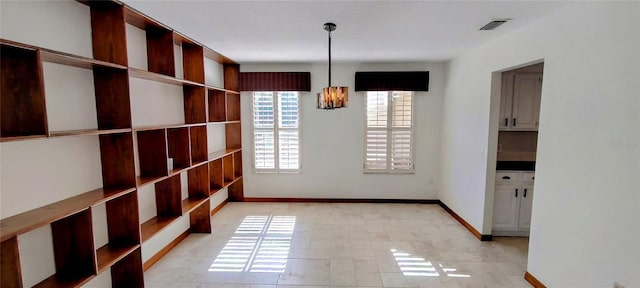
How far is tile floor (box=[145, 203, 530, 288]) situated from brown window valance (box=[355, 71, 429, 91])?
6.93ft

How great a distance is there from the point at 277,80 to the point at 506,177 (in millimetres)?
3678

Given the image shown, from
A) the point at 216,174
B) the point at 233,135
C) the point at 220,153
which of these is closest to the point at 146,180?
the point at 216,174

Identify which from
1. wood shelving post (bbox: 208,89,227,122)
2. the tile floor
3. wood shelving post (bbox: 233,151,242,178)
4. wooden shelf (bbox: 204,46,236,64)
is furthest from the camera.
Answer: wood shelving post (bbox: 233,151,242,178)

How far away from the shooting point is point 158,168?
2.75m

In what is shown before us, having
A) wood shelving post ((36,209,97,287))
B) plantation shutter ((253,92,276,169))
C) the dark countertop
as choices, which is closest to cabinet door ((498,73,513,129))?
the dark countertop

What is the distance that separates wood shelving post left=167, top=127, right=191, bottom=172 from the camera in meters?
3.14

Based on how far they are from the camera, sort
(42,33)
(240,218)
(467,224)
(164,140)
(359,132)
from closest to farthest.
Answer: (42,33)
(164,140)
(467,224)
(240,218)
(359,132)

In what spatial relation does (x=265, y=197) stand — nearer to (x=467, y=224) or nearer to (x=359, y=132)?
(x=359, y=132)

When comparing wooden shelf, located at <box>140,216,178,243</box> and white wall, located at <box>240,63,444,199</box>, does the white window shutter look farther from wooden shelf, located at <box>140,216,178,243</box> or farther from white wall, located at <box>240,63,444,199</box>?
wooden shelf, located at <box>140,216,178,243</box>

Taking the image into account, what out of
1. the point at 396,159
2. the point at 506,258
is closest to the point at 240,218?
the point at 396,159

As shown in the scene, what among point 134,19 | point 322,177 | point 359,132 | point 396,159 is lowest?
point 322,177

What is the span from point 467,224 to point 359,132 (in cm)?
219

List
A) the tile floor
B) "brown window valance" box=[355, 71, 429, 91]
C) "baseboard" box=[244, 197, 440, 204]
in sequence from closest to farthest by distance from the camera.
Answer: the tile floor, "brown window valance" box=[355, 71, 429, 91], "baseboard" box=[244, 197, 440, 204]

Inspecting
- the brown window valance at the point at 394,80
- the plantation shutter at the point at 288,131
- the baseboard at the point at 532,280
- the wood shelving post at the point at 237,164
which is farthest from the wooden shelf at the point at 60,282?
the brown window valance at the point at 394,80
